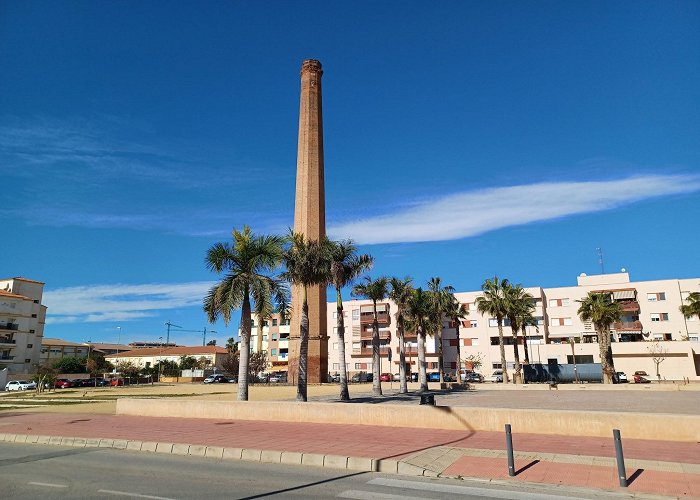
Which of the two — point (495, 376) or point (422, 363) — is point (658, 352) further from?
point (422, 363)

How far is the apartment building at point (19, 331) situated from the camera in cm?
7744

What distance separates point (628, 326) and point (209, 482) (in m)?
72.7

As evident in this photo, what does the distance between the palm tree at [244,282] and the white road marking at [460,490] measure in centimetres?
1546

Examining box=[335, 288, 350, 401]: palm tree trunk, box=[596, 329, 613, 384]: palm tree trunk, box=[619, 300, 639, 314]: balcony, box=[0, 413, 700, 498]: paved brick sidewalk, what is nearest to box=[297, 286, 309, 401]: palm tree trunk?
box=[335, 288, 350, 401]: palm tree trunk

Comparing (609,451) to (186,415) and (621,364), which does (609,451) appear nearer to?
(186,415)

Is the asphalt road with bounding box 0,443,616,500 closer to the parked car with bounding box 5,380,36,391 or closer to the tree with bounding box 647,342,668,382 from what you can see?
the parked car with bounding box 5,380,36,391

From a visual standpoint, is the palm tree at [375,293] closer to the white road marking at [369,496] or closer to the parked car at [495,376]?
the white road marking at [369,496]

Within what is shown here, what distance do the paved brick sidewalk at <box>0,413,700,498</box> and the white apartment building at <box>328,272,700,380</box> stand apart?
51.0 meters

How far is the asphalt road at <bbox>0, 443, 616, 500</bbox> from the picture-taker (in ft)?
25.8

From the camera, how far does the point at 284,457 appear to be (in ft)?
35.8

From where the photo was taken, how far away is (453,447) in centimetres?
1145

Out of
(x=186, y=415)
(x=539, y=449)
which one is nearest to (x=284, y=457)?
(x=539, y=449)

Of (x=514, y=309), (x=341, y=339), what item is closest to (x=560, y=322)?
(x=514, y=309)

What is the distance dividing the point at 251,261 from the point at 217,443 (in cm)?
1233
